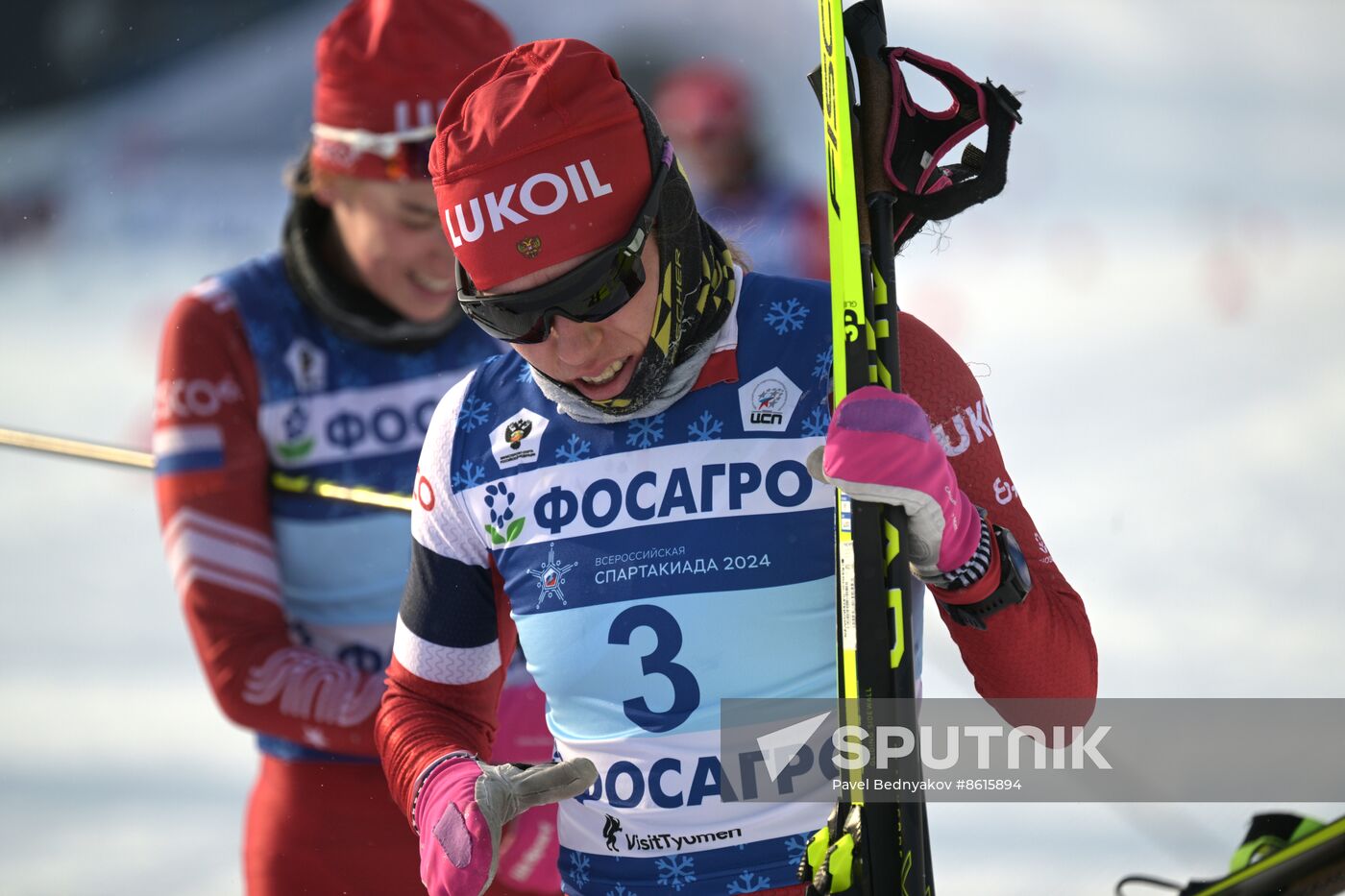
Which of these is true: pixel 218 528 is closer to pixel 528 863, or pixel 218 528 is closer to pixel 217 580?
pixel 217 580

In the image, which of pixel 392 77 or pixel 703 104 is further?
pixel 703 104

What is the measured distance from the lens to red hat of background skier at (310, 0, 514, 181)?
345cm

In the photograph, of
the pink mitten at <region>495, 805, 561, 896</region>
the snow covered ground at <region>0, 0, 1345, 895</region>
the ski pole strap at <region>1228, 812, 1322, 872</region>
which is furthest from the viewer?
the snow covered ground at <region>0, 0, 1345, 895</region>

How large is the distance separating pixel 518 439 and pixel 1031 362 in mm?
4726

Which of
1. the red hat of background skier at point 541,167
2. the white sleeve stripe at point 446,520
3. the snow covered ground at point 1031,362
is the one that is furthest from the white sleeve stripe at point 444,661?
the snow covered ground at point 1031,362

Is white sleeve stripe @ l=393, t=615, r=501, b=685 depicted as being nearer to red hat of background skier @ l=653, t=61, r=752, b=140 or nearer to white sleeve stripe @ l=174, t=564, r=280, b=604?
white sleeve stripe @ l=174, t=564, r=280, b=604

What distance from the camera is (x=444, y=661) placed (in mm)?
2441

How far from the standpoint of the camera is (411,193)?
3449 mm

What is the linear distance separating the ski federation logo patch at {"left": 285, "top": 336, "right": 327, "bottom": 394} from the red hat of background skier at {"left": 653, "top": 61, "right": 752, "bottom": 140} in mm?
3660

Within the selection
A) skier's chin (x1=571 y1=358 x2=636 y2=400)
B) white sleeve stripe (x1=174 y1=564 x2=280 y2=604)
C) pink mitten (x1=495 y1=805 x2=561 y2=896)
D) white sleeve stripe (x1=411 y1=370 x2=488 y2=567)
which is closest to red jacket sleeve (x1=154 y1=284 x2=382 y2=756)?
white sleeve stripe (x1=174 y1=564 x2=280 y2=604)

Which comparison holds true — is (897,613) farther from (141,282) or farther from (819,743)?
(141,282)

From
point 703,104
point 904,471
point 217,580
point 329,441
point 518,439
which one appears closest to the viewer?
point 904,471

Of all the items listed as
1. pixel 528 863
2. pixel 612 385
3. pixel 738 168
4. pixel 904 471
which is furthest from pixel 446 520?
pixel 738 168

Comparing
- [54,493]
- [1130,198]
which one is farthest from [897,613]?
[54,493]
